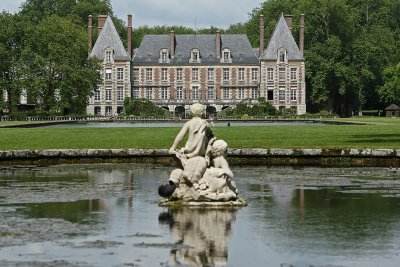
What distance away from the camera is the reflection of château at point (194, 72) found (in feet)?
364

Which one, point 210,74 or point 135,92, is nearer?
point 210,74

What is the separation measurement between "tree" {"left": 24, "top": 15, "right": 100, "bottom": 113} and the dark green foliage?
10.8 metres

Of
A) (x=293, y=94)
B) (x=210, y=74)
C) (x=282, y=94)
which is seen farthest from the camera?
(x=210, y=74)

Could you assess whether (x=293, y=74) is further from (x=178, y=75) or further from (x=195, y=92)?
(x=178, y=75)

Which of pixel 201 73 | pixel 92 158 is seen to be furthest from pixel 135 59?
pixel 92 158

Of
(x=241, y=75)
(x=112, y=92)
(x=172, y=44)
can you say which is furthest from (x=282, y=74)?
(x=112, y=92)

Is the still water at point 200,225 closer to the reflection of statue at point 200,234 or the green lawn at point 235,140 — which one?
the reflection of statue at point 200,234

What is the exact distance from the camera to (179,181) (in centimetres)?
1534

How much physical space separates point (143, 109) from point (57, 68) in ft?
52.7

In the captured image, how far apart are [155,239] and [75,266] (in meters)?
2.01

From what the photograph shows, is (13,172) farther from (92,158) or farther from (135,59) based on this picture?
(135,59)

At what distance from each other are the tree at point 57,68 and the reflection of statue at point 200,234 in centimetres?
7396

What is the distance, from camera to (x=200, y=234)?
12.6 metres

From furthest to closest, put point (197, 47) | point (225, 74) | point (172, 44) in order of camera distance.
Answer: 1. point (197, 47)
2. point (225, 74)
3. point (172, 44)
